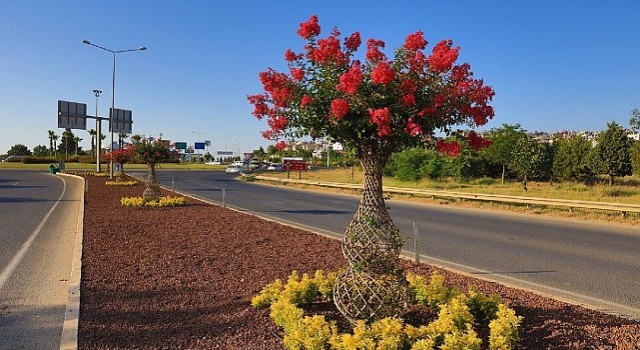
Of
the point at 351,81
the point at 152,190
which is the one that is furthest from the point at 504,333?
the point at 152,190

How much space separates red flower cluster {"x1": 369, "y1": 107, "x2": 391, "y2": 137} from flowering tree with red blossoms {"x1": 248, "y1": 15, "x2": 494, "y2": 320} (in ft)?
0.16

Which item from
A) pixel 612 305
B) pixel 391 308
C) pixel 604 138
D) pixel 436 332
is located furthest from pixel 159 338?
pixel 604 138

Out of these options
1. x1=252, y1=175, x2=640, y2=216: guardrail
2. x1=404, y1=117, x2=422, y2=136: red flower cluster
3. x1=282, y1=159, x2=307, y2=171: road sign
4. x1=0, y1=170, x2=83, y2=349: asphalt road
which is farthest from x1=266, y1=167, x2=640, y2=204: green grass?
x1=404, y1=117, x2=422, y2=136: red flower cluster

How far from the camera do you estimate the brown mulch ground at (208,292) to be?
4270 mm

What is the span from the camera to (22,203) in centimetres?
1991

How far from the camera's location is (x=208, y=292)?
590 centimetres

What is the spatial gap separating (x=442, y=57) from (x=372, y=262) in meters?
1.73

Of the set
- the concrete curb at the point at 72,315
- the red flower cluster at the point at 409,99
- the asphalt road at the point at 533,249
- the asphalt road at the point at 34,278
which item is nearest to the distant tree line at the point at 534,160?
the asphalt road at the point at 533,249

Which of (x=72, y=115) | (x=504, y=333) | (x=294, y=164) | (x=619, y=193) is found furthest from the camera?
(x=294, y=164)

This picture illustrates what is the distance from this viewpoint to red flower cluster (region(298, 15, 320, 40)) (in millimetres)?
4344

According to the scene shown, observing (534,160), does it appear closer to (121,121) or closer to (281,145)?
(281,145)

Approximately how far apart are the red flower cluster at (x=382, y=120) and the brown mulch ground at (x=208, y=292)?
1867mm

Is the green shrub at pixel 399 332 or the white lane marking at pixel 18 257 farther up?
the green shrub at pixel 399 332

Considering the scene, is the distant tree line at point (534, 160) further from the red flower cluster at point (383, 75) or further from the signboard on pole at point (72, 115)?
the signboard on pole at point (72, 115)
